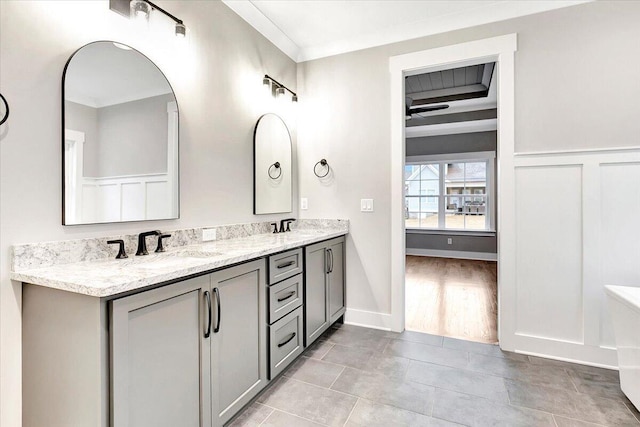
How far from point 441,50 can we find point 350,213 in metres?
1.59

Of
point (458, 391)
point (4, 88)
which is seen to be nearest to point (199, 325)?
point (4, 88)

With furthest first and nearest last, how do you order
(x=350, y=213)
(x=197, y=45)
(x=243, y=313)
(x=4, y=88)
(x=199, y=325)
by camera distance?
1. (x=350, y=213)
2. (x=197, y=45)
3. (x=243, y=313)
4. (x=199, y=325)
5. (x=4, y=88)

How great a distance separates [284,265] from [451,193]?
19.0ft

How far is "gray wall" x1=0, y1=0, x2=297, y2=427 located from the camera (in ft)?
4.11

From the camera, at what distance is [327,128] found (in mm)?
3102

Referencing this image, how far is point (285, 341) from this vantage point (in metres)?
2.03

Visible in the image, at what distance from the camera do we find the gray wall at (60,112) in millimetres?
1252

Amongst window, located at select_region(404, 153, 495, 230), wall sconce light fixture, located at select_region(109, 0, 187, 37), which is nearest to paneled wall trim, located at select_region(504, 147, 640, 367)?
wall sconce light fixture, located at select_region(109, 0, 187, 37)

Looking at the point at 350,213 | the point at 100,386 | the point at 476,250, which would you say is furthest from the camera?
the point at 476,250

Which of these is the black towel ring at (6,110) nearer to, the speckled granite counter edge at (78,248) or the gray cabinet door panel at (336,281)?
the speckled granite counter edge at (78,248)

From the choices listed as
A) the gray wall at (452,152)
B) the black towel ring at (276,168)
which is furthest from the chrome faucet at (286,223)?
the gray wall at (452,152)

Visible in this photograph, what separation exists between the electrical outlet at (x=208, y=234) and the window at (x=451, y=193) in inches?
226

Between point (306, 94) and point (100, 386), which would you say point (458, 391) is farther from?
point (306, 94)

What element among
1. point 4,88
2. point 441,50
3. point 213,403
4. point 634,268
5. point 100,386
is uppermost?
point 441,50
